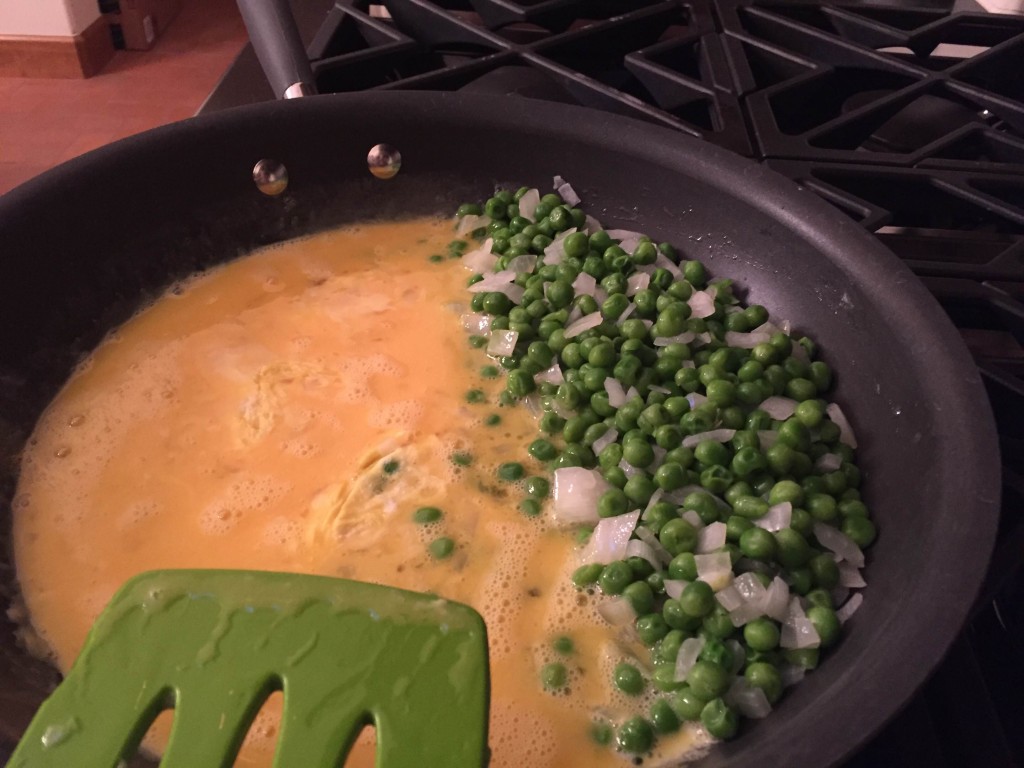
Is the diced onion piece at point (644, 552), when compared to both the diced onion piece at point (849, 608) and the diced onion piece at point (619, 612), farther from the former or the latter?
the diced onion piece at point (849, 608)

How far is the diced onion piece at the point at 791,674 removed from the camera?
100 centimetres

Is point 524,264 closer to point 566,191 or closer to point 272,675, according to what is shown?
point 566,191

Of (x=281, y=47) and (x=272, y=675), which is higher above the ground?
(x=281, y=47)

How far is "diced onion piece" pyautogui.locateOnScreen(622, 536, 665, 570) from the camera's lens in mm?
1122

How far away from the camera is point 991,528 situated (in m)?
0.87

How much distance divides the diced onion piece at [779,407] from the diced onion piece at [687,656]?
0.41m

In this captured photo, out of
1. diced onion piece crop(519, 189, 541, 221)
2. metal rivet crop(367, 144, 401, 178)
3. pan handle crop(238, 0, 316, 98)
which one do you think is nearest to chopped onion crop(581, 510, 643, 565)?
diced onion piece crop(519, 189, 541, 221)

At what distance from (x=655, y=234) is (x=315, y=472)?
77cm

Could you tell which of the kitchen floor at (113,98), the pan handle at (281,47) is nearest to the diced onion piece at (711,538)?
the pan handle at (281,47)

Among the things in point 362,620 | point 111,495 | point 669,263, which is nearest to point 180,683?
point 362,620

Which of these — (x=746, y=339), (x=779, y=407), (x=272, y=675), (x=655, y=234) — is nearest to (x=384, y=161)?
(x=655, y=234)

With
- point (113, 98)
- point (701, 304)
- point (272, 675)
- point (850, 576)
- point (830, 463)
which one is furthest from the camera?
point (113, 98)

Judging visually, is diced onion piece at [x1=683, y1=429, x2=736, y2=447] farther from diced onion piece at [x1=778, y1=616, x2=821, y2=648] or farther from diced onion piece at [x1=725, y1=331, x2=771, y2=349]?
diced onion piece at [x1=778, y1=616, x2=821, y2=648]

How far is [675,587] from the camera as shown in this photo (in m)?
1.07
